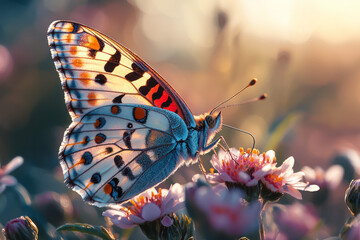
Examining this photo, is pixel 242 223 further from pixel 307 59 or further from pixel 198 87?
pixel 307 59

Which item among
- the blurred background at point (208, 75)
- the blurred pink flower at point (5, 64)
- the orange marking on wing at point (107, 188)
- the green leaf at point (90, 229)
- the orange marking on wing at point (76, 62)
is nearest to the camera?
the green leaf at point (90, 229)

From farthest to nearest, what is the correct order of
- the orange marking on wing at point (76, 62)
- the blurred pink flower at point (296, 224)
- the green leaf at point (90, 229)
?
the orange marking on wing at point (76, 62), the green leaf at point (90, 229), the blurred pink flower at point (296, 224)

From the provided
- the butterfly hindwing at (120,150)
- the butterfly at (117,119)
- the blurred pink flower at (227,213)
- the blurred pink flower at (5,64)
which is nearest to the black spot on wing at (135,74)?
the butterfly at (117,119)

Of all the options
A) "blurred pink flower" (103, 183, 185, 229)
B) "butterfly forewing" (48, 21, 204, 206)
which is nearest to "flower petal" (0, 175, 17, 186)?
"butterfly forewing" (48, 21, 204, 206)

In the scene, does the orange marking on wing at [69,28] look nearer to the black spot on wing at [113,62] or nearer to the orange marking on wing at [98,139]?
the black spot on wing at [113,62]

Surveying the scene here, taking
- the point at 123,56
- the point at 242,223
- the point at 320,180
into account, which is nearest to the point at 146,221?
the point at 242,223

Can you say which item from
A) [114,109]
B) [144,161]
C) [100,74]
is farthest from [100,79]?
[144,161]

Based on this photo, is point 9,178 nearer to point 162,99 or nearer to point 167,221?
point 162,99
